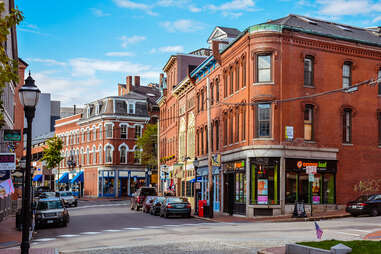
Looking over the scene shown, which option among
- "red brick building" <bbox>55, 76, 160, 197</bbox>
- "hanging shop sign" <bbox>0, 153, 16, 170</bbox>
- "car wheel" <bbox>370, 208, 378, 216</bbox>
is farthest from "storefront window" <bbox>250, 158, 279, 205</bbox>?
"red brick building" <bbox>55, 76, 160, 197</bbox>

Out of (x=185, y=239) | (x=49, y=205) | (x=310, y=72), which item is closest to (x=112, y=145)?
(x=310, y=72)

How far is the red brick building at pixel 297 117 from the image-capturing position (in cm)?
3319

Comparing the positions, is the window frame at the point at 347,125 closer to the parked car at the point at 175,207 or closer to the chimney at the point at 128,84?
the parked car at the point at 175,207

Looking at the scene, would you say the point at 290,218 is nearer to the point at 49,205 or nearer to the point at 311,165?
the point at 311,165

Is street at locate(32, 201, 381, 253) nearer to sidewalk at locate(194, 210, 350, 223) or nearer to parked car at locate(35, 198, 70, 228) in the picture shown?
parked car at locate(35, 198, 70, 228)

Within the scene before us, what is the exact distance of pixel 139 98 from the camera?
277 ft

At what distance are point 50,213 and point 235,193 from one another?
13466mm

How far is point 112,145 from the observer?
80.6 m

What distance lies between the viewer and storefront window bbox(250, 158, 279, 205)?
3278 cm

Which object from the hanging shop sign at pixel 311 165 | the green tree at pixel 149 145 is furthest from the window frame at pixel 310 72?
the green tree at pixel 149 145

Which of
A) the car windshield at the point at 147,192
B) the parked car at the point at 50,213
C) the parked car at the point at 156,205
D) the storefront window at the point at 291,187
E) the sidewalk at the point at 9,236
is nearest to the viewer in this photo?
the sidewalk at the point at 9,236

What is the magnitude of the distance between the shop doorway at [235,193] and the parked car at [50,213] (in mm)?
11778

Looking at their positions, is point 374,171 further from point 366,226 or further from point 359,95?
point 366,226

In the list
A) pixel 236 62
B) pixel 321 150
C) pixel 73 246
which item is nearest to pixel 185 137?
pixel 236 62
